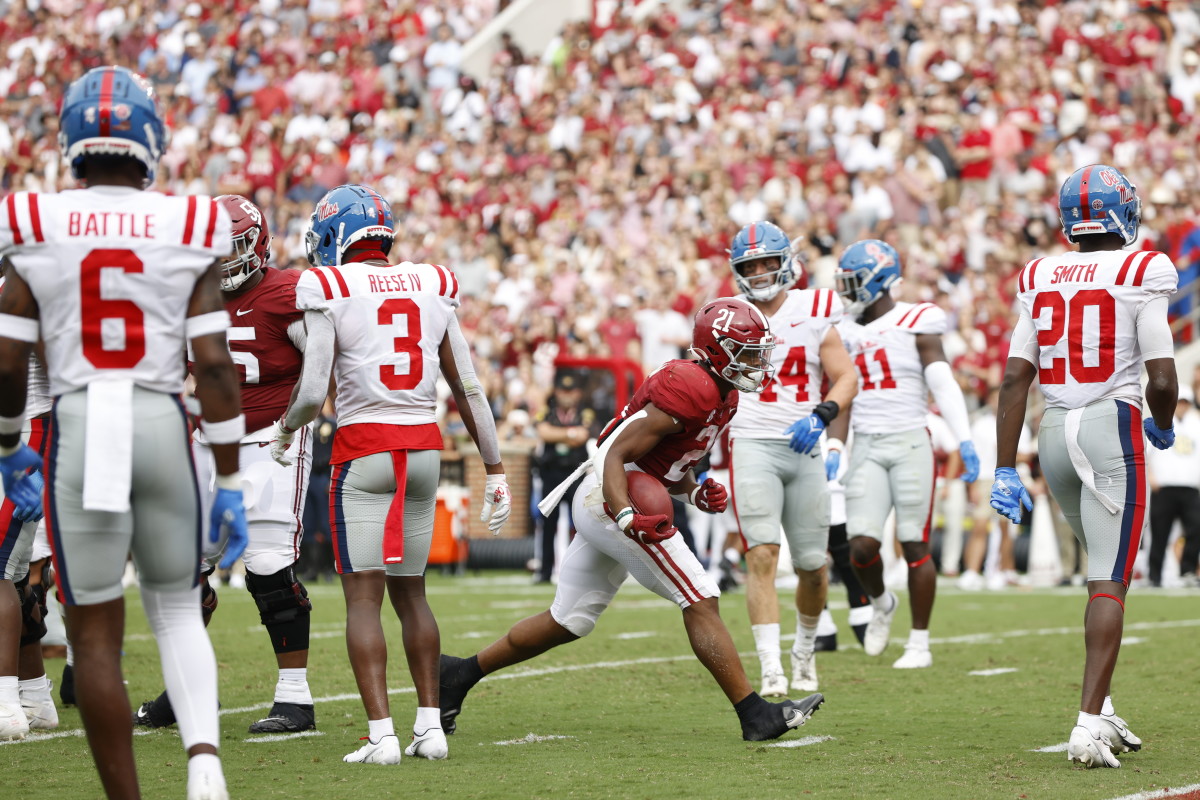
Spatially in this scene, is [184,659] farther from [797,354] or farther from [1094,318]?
[797,354]

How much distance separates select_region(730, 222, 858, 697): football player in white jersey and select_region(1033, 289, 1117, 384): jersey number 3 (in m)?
1.54

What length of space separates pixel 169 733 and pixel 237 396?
228cm

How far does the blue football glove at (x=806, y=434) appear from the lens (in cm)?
667

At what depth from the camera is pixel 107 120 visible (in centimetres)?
390

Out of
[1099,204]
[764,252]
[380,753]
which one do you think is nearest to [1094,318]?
[1099,204]

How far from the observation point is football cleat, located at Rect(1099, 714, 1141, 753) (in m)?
5.20

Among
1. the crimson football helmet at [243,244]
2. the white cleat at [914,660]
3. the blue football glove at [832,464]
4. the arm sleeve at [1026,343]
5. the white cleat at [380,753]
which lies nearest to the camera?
the white cleat at [380,753]

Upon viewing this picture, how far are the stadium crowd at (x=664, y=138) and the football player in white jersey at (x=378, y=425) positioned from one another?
9.19 meters

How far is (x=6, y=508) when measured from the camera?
19.2 ft

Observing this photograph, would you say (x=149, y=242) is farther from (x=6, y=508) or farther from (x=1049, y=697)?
(x=1049, y=697)

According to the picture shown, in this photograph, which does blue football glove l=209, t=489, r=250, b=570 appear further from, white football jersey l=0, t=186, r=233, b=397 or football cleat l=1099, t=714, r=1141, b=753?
football cleat l=1099, t=714, r=1141, b=753

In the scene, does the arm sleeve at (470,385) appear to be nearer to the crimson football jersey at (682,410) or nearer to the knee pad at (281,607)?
the crimson football jersey at (682,410)

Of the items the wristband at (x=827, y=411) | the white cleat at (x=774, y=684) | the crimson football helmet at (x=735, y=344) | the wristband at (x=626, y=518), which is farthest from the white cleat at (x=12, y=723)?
the wristband at (x=827, y=411)

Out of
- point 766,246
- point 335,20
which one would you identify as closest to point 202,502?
point 766,246
